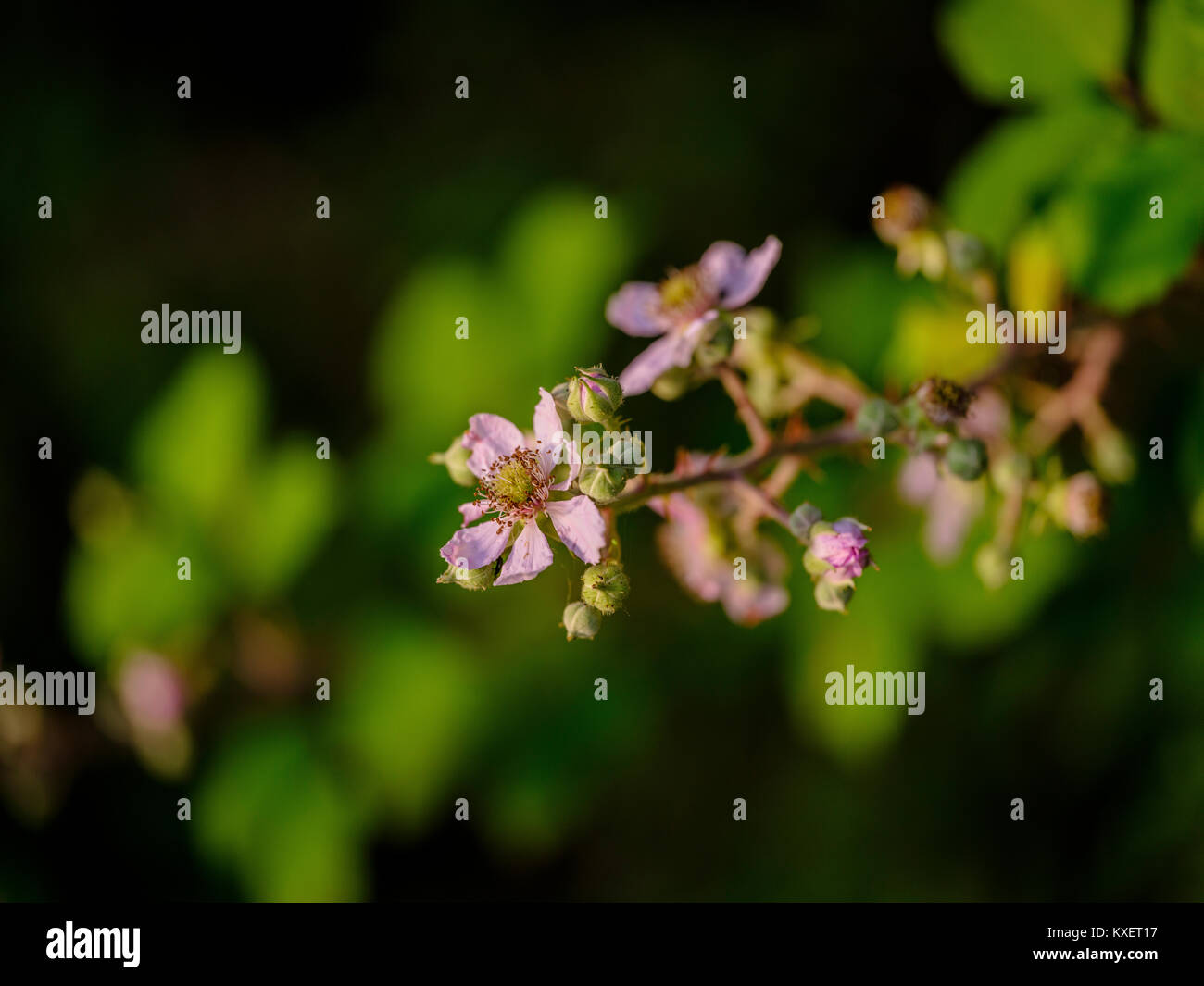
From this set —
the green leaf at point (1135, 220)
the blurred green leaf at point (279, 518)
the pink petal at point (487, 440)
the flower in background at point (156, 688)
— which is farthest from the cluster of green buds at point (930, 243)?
the flower in background at point (156, 688)

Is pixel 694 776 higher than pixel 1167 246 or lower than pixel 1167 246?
lower

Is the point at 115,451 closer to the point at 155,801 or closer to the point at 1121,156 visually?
the point at 155,801

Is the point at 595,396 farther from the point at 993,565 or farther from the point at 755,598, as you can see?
the point at 993,565

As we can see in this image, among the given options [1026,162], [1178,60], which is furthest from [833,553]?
[1178,60]

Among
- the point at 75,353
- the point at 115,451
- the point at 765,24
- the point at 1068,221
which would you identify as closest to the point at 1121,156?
the point at 1068,221

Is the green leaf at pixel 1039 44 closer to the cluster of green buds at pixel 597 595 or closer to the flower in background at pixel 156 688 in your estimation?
the cluster of green buds at pixel 597 595

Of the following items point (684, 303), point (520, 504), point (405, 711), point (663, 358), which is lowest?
point (405, 711)
